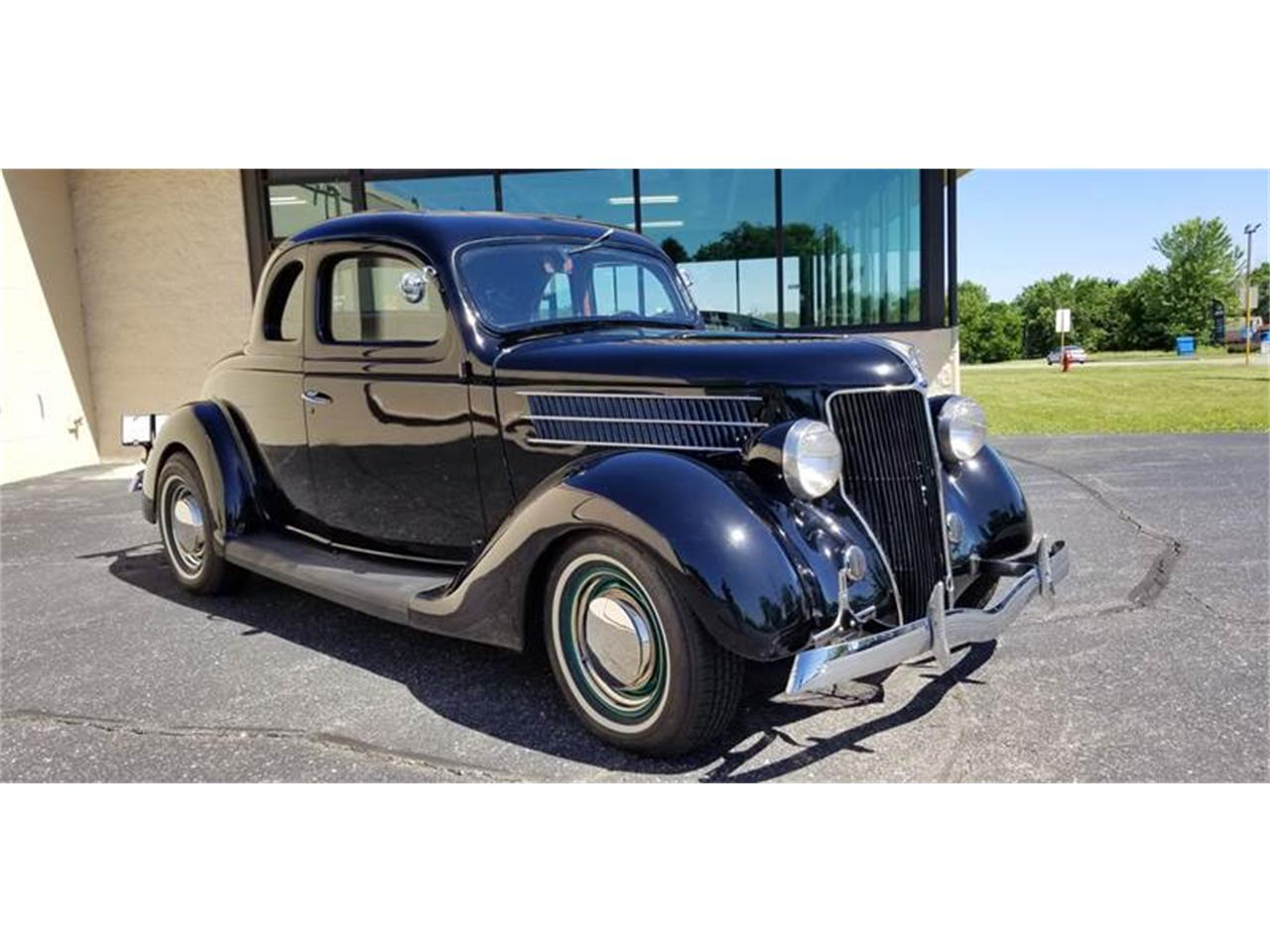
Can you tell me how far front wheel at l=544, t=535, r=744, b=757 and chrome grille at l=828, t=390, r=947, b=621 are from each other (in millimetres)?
727

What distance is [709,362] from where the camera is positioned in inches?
120

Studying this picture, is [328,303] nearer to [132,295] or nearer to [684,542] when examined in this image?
[684,542]

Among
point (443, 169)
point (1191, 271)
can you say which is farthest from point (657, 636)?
point (1191, 271)

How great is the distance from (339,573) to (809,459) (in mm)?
2129

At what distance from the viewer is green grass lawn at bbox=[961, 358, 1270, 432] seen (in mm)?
11684

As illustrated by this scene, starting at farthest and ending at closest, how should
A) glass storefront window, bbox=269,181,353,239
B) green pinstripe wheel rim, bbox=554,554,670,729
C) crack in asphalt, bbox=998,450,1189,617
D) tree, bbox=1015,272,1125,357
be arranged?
tree, bbox=1015,272,1125,357 < glass storefront window, bbox=269,181,353,239 < crack in asphalt, bbox=998,450,1189,617 < green pinstripe wheel rim, bbox=554,554,670,729

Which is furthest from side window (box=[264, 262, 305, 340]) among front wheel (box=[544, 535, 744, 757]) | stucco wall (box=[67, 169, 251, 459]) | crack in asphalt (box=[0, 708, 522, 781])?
stucco wall (box=[67, 169, 251, 459])

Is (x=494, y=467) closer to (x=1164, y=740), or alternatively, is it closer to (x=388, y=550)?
(x=388, y=550)

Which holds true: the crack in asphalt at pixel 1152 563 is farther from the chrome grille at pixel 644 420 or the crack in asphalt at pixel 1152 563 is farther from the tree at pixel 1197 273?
the tree at pixel 1197 273

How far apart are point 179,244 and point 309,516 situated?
745 centimetres

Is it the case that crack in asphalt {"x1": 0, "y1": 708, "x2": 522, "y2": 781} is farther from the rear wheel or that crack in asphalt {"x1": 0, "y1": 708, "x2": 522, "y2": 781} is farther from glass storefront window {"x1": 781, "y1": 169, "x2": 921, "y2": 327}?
glass storefront window {"x1": 781, "y1": 169, "x2": 921, "y2": 327}

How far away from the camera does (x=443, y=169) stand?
9719mm

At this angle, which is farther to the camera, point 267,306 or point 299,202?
point 299,202

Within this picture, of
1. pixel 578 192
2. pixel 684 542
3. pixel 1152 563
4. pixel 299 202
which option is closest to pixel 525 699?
pixel 684 542
